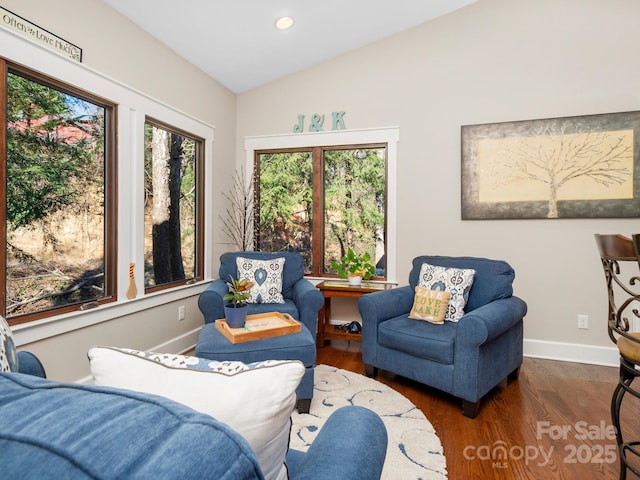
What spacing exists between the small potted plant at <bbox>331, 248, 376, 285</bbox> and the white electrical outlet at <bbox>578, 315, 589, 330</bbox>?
183 centimetres

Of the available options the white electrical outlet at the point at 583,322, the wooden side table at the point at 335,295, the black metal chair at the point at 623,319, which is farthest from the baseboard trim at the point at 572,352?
the black metal chair at the point at 623,319

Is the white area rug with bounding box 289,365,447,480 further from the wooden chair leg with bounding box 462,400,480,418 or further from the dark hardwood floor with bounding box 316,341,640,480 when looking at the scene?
the wooden chair leg with bounding box 462,400,480,418

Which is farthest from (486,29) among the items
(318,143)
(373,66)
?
(318,143)

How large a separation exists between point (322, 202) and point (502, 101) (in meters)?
1.99

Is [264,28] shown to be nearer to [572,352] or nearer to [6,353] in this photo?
[6,353]

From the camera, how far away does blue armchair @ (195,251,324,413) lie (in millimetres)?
2111

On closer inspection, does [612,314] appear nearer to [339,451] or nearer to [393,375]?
[339,451]

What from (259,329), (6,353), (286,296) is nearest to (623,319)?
(259,329)

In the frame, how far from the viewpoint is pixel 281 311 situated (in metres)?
2.92

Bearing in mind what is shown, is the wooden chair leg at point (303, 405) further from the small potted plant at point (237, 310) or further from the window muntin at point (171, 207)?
the window muntin at point (171, 207)

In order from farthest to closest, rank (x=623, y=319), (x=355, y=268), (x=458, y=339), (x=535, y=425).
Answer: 1. (x=355, y=268)
2. (x=458, y=339)
3. (x=535, y=425)
4. (x=623, y=319)

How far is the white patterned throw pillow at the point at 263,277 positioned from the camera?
3.13 metres

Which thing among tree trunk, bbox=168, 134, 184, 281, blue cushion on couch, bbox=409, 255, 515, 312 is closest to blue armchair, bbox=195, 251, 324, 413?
tree trunk, bbox=168, 134, 184, 281

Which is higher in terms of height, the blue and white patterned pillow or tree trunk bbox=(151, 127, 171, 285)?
tree trunk bbox=(151, 127, 171, 285)
